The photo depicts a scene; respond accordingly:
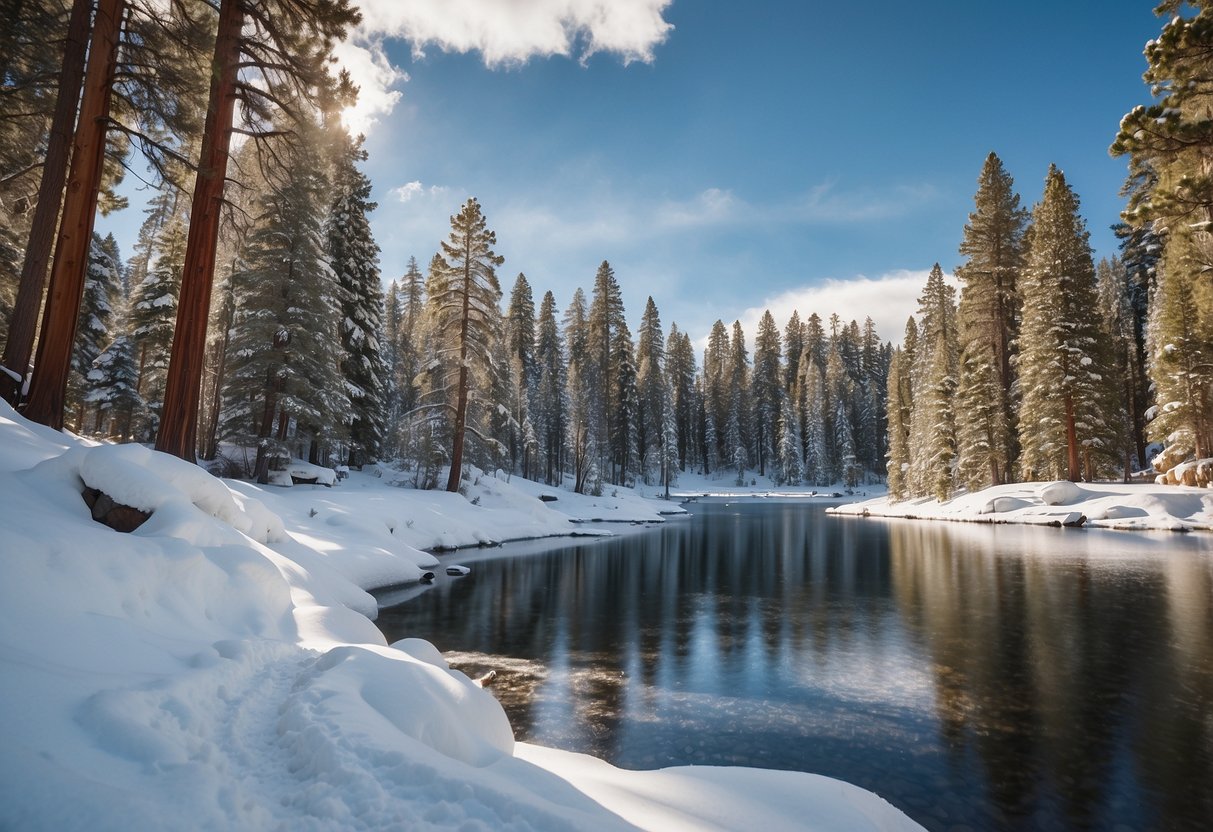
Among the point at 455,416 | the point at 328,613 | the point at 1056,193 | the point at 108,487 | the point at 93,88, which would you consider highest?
the point at 1056,193

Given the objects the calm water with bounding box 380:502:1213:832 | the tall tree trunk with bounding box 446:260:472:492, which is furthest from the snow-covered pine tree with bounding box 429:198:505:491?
the calm water with bounding box 380:502:1213:832

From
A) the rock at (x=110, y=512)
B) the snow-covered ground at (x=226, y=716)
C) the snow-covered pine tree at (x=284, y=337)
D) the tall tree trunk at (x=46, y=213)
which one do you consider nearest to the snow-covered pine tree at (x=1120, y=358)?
the snow-covered ground at (x=226, y=716)

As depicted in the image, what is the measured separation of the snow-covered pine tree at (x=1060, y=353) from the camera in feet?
100

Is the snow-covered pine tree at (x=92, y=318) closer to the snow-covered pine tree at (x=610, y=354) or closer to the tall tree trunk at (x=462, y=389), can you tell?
the tall tree trunk at (x=462, y=389)

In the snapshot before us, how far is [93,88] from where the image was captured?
404 inches

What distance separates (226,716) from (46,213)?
483 inches

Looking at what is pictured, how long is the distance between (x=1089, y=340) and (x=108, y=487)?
4027 centimetres

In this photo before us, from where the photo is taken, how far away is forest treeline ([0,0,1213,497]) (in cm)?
1023

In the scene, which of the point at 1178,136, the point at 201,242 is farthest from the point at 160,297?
the point at 1178,136

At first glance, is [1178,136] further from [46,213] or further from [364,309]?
[364,309]

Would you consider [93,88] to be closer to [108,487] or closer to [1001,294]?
[108,487]

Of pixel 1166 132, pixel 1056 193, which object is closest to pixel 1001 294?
pixel 1056 193

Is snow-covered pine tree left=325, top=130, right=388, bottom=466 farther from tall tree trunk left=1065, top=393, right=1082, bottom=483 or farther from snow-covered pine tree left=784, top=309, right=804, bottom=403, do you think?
snow-covered pine tree left=784, top=309, right=804, bottom=403

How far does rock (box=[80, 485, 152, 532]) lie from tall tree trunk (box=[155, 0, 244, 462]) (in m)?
3.23
